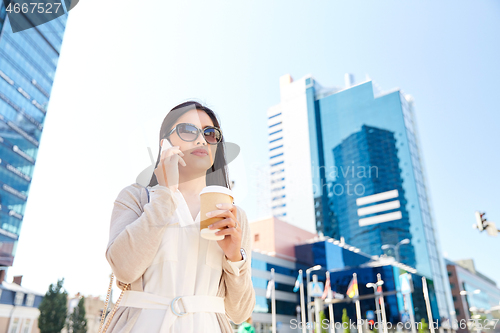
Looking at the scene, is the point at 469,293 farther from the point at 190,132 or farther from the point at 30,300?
the point at 190,132

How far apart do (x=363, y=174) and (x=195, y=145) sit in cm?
5647

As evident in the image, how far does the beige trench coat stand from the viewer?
94cm

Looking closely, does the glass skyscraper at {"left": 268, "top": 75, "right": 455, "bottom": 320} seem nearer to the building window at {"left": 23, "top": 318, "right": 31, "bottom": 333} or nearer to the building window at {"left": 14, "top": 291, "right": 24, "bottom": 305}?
the building window at {"left": 23, "top": 318, "right": 31, "bottom": 333}

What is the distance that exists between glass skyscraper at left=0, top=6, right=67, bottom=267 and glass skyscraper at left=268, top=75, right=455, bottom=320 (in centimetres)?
3886

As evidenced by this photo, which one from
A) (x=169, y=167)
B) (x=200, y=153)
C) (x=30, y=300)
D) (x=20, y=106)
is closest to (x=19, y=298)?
(x=30, y=300)

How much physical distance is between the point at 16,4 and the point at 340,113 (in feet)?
144

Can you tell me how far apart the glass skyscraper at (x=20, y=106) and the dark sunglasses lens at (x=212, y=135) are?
4311 centimetres

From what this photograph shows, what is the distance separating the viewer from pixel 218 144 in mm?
1316

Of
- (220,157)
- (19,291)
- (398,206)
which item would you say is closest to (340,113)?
(398,206)

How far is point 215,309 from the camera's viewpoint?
3.34ft

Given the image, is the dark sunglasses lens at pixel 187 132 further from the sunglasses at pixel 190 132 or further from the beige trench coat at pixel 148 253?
the beige trench coat at pixel 148 253

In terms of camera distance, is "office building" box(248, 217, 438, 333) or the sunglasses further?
"office building" box(248, 217, 438, 333)

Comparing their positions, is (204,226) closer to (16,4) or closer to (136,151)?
(136,151)

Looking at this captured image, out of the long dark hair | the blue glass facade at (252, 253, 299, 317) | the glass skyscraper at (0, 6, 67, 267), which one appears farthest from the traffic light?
the glass skyscraper at (0, 6, 67, 267)
